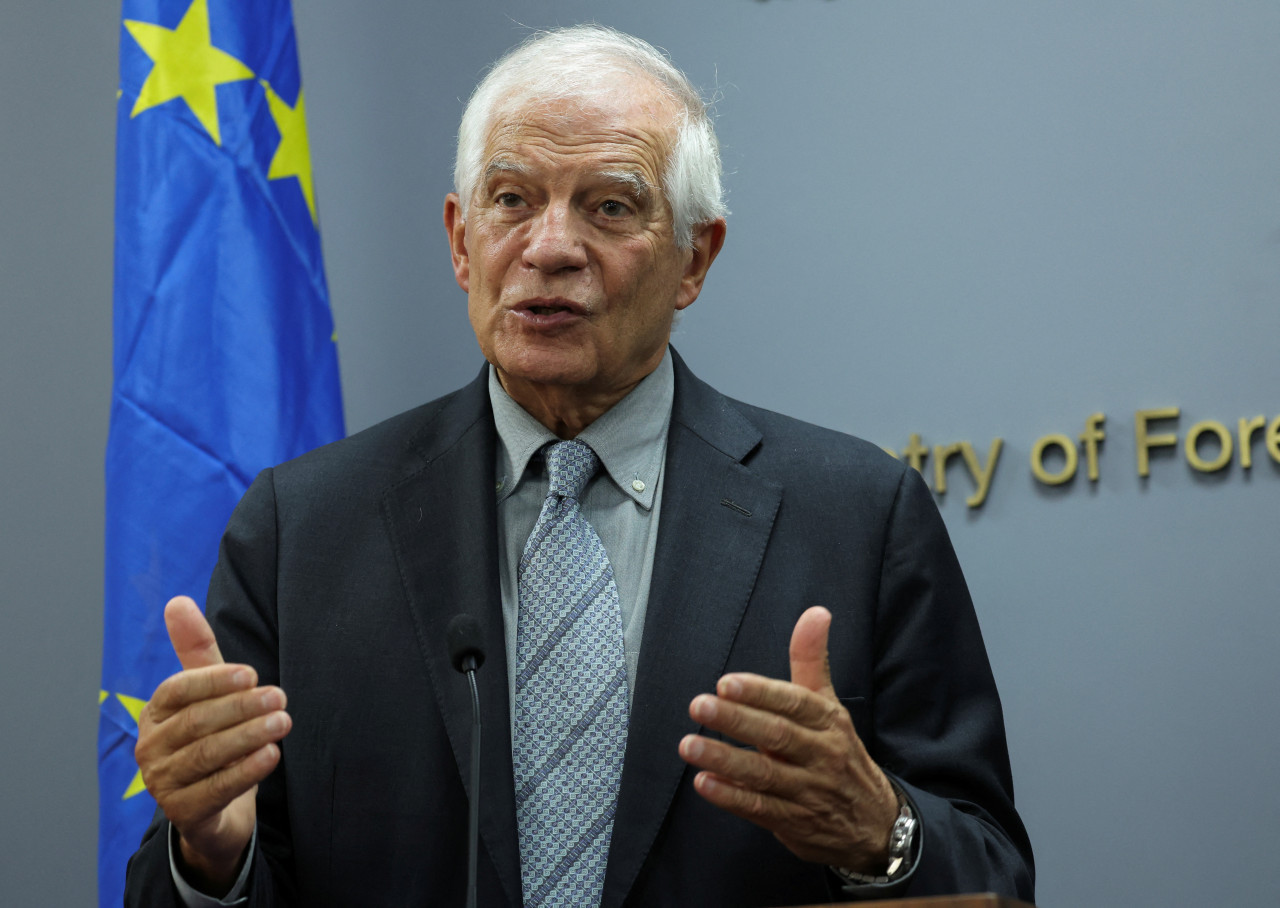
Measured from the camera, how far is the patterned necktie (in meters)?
1.46

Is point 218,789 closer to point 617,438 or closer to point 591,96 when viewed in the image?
point 617,438

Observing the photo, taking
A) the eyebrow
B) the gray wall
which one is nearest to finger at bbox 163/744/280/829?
the eyebrow

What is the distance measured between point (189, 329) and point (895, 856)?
59.4 inches

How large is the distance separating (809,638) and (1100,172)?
4.97ft

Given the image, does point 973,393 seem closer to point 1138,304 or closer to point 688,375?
point 1138,304

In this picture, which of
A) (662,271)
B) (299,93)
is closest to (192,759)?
(662,271)

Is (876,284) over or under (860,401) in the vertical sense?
over

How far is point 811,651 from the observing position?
1.21 metres

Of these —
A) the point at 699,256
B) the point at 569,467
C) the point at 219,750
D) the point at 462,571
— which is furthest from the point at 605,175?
the point at 219,750

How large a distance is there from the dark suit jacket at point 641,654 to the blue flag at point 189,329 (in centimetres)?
53

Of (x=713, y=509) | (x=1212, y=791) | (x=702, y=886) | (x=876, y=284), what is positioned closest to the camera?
(x=702, y=886)

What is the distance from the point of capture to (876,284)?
261cm

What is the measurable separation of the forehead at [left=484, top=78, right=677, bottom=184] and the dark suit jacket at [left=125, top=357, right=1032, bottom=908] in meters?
0.32

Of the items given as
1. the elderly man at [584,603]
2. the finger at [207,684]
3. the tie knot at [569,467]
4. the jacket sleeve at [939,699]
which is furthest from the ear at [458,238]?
the finger at [207,684]
